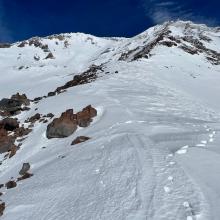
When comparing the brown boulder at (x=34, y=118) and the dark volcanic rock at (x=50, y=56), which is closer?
the brown boulder at (x=34, y=118)

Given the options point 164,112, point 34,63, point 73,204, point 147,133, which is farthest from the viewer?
point 34,63

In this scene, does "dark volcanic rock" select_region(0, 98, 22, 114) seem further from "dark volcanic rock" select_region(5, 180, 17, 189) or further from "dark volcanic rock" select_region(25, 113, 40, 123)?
"dark volcanic rock" select_region(5, 180, 17, 189)

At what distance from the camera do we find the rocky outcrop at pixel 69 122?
21688mm

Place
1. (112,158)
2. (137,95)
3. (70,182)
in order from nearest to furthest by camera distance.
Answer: (70,182) → (112,158) → (137,95)

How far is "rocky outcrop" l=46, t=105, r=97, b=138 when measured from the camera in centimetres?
2169

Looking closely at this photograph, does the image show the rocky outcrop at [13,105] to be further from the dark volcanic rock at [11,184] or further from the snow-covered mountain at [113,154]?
the dark volcanic rock at [11,184]

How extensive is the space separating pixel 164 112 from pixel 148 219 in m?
14.0

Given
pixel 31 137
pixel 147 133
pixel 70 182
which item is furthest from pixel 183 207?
pixel 31 137

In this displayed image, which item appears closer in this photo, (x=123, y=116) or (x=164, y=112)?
(x=123, y=116)

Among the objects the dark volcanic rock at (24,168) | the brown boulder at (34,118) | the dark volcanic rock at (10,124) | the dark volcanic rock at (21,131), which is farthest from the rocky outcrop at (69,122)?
the dark volcanic rock at (24,168)

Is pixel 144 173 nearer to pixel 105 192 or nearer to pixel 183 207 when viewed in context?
pixel 105 192

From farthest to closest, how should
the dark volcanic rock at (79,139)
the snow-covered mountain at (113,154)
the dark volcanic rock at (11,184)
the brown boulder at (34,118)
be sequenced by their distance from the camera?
the brown boulder at (34,118) → the dark volcanic rock at (79,139) → the dark volcanic rock at (11,184) → the snow-covered mountain at (113,154)

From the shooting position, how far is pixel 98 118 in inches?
915

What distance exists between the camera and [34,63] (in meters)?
112
